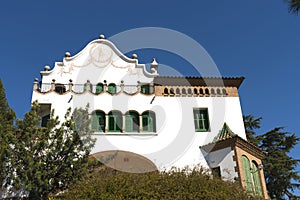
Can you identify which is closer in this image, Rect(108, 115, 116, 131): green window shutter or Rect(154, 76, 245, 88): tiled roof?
Rect(108, 115, 116, 131): green window shutter

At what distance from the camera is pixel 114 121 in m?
21.2

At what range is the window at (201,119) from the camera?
21.5 meters

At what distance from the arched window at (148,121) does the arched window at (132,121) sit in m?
0.39

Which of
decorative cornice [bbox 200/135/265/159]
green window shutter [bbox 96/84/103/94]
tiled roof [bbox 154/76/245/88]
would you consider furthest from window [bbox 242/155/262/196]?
green window shutter [bbox 96/84/103/94]

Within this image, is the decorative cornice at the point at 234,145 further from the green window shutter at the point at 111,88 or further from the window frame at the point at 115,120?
the green window shutter at the point at 111,88

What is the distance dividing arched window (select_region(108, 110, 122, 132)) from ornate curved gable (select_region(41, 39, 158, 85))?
321 cm

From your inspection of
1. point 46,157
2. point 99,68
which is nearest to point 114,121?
point 99,68

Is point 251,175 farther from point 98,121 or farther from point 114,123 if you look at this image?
point 98,121

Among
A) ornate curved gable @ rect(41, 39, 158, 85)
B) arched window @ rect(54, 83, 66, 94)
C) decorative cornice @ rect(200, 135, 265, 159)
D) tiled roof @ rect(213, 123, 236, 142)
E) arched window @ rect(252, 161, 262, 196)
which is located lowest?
arched window @ rect(252, 161, 262, 196)

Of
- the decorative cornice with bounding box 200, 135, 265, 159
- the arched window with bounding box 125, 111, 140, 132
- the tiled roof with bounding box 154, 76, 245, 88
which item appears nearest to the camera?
the decorative cornice with bounding box 200, 135, 265, 159

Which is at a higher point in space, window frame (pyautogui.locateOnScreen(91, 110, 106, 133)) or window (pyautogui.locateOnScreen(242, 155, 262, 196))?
window frame (pyautogui.locateOnScreen(91, 110, 106, 133))

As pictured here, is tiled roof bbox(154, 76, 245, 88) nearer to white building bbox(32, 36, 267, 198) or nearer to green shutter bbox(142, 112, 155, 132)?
white building bbox(32, 36, 267, 198)

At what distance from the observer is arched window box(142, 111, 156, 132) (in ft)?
69.9

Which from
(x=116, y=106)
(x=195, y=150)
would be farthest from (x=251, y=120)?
(x=116, y=106)
